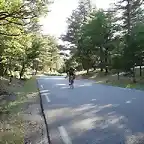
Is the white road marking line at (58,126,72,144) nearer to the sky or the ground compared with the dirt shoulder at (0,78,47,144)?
nearer to the sky

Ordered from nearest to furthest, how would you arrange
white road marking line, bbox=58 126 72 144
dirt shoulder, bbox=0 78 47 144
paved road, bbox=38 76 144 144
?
white road marking line, bbox=58 126 72 144 → paved road, bbox=38 76 144 144 → dirt shoulder, bbox=0 78 47 144

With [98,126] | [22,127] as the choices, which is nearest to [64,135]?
[98,126]

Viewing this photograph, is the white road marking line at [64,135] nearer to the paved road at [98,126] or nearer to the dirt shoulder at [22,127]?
the paved road at [98,126]

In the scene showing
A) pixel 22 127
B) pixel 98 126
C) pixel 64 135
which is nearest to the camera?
pixel 64 135

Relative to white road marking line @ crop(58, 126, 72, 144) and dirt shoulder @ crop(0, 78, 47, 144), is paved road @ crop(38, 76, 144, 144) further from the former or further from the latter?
dirt shoulder @ crop(0, 78, 47, 144)

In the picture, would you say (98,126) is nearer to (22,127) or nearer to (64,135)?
(64,135)

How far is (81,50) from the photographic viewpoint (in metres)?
58.6

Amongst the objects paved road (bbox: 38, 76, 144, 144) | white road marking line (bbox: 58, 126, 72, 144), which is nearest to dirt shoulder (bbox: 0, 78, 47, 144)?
paved road (bbox: 38, 76, 144, 144)

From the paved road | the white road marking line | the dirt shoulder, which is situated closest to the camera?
the white road marking line

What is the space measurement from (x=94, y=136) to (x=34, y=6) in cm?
805

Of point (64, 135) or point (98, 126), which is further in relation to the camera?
point (98, 126)

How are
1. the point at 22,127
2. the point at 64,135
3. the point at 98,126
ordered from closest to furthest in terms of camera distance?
the point at 64,135
the point at 98,126
the point at 22,127

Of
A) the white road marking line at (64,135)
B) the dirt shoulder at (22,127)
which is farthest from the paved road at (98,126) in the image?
the dirt shoulder at (22,127)

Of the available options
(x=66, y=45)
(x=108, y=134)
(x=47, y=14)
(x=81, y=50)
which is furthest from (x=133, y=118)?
(x=66, y=45)
